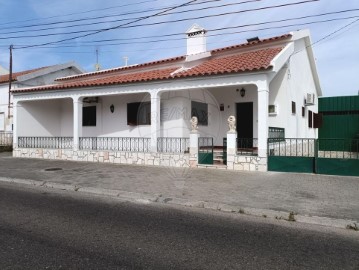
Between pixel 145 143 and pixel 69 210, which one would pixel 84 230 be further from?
pixel 145 143

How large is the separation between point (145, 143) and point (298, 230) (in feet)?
28.2

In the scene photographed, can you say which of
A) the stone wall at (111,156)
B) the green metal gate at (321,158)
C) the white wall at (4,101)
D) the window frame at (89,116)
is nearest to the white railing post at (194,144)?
the stone wall at (111,156)

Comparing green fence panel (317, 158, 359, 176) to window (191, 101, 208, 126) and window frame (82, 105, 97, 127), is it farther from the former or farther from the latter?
window frame (82, 105, 97, 127)

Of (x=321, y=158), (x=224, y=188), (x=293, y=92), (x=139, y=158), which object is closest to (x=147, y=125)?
(x=139, y=158)

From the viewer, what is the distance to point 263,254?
141 inches

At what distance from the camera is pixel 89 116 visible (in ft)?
49.1

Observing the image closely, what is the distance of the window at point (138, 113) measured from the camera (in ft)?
42.5

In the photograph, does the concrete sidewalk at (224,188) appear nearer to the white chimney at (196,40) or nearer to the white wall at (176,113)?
the white wall at (176,113)

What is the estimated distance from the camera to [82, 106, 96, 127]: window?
48.5 feet

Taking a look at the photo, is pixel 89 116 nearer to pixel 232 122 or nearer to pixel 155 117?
pixel 155 117

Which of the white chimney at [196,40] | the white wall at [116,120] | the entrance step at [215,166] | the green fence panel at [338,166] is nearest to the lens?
the green fence panel at [338,166]

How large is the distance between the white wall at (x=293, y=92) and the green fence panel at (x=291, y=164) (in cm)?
209

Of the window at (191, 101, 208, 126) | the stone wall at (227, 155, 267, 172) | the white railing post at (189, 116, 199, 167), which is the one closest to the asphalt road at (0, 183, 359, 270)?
the stone wall at (227, 155, 267, 172)

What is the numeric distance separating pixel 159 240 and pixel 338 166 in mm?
6950
